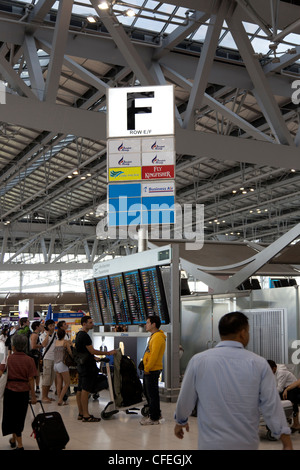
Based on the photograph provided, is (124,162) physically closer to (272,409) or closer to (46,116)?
(46,116)

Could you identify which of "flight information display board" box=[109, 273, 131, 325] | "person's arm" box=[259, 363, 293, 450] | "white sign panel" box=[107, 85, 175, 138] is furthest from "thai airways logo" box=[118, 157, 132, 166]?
"person's arm" box=[259, 363, 293, 450]

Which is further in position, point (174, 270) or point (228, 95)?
point (228, 95)

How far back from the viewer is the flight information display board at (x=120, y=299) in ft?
41.1

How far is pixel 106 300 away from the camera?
13.4 meters

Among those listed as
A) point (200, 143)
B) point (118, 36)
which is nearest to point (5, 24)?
point (118, 36)

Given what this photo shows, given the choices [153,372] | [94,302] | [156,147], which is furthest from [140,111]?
[153,372]

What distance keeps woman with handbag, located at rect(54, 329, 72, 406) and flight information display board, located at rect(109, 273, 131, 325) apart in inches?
56.0

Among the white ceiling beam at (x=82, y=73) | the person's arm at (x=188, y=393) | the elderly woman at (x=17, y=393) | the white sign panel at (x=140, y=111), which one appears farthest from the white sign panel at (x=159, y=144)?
the person's arm at (x=188, y=393)

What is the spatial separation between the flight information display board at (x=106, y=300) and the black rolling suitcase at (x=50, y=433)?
644cm

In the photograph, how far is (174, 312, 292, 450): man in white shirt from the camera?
336cm

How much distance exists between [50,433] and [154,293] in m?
5.29

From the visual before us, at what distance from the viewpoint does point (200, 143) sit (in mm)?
11516

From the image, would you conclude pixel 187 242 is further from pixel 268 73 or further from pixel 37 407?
pixel 37 407
